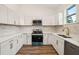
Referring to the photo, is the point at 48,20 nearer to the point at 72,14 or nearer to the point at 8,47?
the point at 72,14

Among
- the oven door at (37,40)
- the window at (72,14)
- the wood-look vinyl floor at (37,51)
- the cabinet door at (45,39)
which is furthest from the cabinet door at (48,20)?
the window at (72,14)

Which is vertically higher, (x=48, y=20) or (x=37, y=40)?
(x=48, y=20)

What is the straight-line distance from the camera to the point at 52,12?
6.96 meters

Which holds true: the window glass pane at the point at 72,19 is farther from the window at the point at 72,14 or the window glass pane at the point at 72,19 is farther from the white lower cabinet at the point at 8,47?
the white lower cabinet at the point at 8,47

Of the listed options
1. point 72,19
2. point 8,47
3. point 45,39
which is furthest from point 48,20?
point 8,47

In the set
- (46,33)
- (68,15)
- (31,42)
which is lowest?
(31,42)

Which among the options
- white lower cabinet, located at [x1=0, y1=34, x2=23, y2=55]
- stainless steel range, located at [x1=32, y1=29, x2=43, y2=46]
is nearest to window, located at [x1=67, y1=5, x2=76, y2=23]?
stainless steel range, located at [x1=32, y1=29, x2=43, y2=46]

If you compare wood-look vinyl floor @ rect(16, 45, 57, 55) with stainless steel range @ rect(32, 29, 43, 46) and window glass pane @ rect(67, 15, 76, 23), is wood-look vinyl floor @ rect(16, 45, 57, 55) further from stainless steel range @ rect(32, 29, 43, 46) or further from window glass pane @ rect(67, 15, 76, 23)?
window glass pane @ rect(67, 15, 76, 23)
